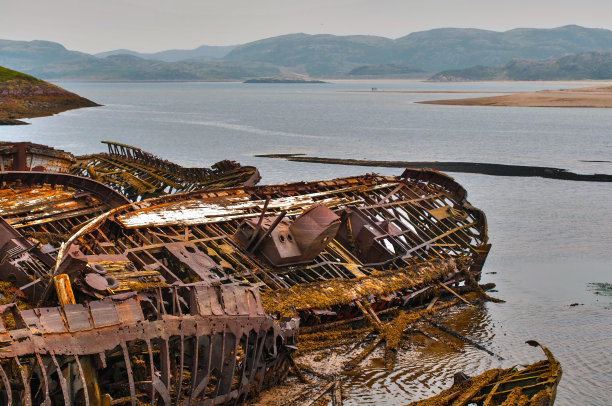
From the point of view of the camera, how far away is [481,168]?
59344 millimetres

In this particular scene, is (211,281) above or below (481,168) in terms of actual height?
above

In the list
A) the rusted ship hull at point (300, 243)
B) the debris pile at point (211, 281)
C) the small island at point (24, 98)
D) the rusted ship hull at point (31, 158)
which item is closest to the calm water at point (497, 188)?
the debris pile at point (211, 281)

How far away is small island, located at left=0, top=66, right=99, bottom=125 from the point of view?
107125mm

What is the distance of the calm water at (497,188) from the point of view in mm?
19406

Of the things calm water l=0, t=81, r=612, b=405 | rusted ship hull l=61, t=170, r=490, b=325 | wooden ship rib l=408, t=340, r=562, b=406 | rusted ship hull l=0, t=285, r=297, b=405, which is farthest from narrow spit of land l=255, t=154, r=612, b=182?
rusted ship hull l=0, t=285, r=297, b=405

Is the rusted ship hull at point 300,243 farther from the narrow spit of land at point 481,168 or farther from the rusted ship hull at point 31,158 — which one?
the narrow spit of land at point 481,168

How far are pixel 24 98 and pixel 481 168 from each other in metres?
89.4

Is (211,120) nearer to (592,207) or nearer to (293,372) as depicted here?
(592,207)

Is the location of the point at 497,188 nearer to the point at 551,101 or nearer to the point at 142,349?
the point at 142,349

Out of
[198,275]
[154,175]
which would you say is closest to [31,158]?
[154,175]

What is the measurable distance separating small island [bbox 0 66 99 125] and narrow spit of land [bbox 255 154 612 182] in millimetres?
57403

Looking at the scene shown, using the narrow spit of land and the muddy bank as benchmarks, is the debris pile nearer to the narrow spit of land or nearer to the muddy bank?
the narrow spit of land

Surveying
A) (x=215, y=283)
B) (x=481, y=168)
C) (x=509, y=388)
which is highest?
(x=215, y=283)

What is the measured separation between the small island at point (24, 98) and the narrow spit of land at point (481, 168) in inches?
2260
